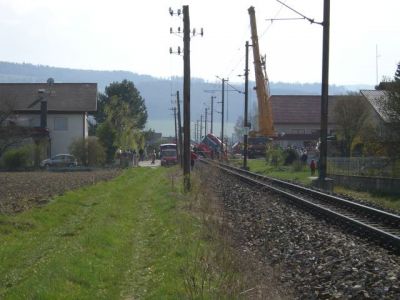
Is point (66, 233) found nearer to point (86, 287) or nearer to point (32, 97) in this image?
point (86, 287)

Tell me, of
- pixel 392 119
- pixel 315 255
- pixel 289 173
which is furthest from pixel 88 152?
pixel 315 255

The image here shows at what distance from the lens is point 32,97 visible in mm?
81250

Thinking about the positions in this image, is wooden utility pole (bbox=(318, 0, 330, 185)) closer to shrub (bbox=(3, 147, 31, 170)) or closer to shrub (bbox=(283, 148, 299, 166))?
shrub (bbox=(283, 148, 299, 166))

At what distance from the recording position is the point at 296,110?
109875mm

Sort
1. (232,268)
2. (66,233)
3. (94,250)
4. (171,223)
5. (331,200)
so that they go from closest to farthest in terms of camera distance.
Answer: (232,268)
(94,250)
(66,233)
(171,223)
(331,200)

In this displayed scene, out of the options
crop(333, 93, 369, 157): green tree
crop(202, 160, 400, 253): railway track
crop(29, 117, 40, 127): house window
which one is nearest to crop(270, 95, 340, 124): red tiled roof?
crop(333, 93, 369, 157): green tree

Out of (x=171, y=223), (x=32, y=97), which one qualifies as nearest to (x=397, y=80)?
(x=171, y=223)

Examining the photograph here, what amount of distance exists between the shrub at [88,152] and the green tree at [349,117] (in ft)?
75.5

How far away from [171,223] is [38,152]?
158 feet

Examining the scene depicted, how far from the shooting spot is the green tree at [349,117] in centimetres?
6159

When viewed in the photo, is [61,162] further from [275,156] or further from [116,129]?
[275,156]

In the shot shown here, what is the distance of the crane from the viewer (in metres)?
63.8

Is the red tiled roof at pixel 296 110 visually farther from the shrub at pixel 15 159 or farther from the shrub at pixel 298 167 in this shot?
the shrub at pixel 298 167

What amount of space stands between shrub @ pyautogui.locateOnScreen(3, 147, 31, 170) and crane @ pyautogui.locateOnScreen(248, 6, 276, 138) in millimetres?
23496
